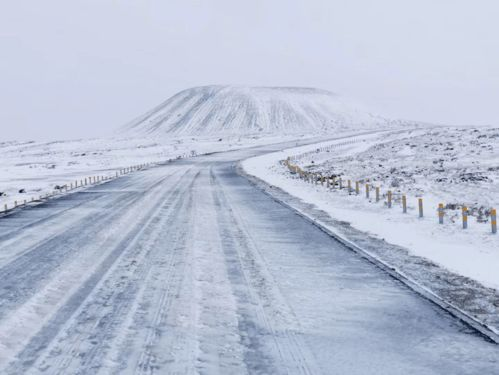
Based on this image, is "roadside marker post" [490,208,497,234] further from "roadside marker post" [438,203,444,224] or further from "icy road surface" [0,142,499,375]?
"icy road surface" [0,142,499,375]

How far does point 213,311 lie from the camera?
781 centimetres

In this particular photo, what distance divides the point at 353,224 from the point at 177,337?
11484 mm

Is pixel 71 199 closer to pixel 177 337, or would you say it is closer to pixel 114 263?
pixel 114 263

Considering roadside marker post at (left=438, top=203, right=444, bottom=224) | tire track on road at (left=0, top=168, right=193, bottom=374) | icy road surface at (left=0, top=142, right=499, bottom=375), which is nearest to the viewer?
icy road surface at (left=0, top=142, right=499, bottom=375)

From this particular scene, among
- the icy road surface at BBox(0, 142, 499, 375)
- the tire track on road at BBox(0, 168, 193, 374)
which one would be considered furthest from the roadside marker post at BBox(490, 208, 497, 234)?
the tire track on road at BBox(0, 168, 193, 374)

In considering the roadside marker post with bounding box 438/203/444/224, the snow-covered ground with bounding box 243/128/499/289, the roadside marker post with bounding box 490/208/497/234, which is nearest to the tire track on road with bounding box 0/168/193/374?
the snow-covered ground with bounding box 243/128/499/289

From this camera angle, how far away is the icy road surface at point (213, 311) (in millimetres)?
5945

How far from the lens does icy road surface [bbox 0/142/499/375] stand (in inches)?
234

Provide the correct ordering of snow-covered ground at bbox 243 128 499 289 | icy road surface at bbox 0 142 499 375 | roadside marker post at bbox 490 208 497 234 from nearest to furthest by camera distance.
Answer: icy road surface at bbox 0 142 499 375, snow-covered ground at bbox 243 128 499 289, roadside marker post at bbox 490 208 497 234

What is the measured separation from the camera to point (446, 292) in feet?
29.8

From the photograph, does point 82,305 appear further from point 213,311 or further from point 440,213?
point 440,213

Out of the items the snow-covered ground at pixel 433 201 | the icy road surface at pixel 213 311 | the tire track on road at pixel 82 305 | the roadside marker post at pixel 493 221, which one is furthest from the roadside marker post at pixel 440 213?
the tire track on road at pixel 82 305

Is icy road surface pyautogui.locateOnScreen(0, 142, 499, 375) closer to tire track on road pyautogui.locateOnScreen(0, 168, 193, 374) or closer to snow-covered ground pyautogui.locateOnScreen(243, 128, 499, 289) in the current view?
tire track on road pyautogui.locateOnScreen(0, 168, 193, 374)

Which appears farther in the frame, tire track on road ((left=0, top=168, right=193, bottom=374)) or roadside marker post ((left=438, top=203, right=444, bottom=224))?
roadside marker post ((left=438, top=203, right=444, bottom=224))
